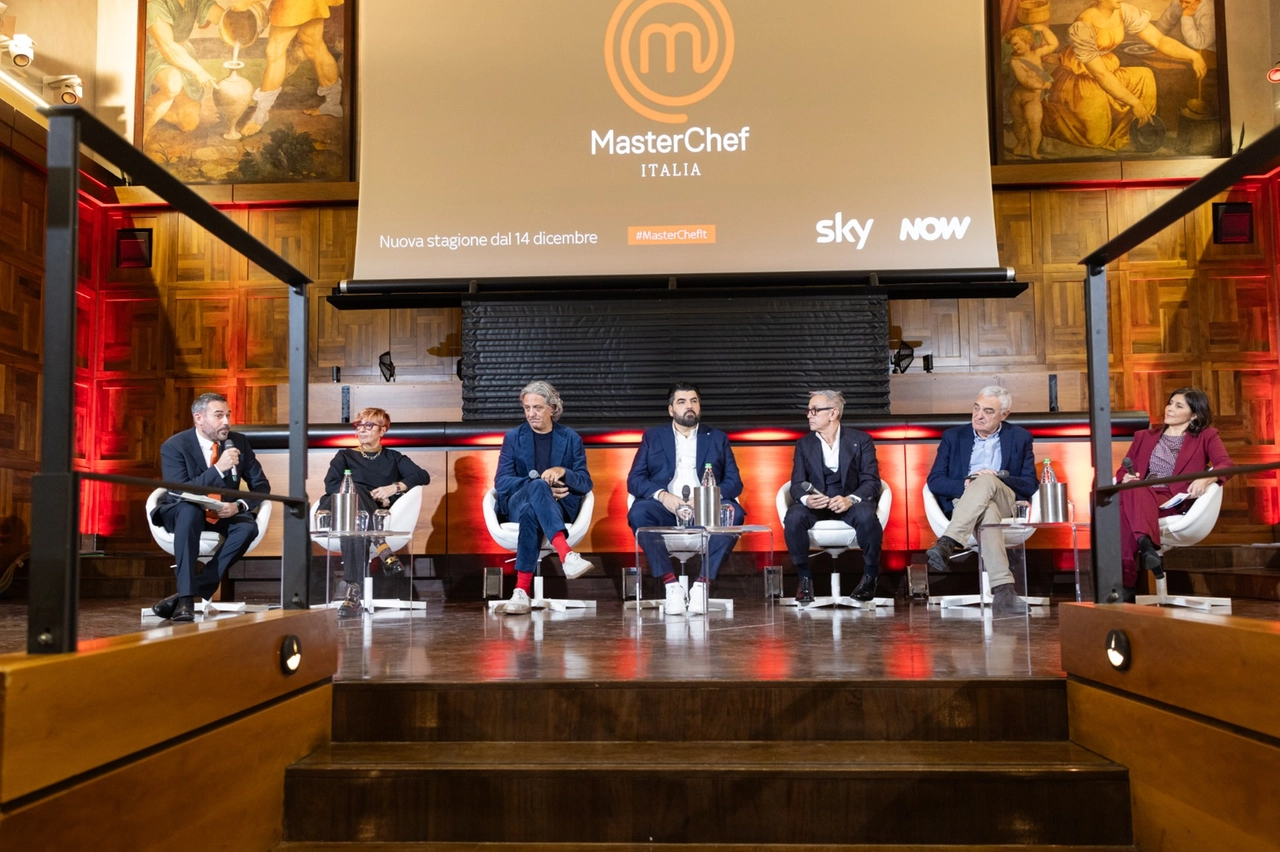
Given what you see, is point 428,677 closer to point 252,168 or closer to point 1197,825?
point 1197,825

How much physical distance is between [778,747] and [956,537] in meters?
2.72

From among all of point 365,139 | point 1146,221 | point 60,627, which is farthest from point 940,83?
point 60,627

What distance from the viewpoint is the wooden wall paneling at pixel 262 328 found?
7605 mm

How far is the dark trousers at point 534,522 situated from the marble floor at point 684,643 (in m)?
0.25

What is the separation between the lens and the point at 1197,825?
5.74 feet

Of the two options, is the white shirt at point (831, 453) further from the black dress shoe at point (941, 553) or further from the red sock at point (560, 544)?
the red sock at point (560, 544)

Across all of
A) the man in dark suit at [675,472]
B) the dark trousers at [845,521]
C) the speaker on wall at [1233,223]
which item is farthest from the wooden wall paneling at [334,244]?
the speaker on wall at [1233,223]

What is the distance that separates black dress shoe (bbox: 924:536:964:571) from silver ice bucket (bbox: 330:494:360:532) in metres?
2.56

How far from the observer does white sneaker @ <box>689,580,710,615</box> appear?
14.3ft

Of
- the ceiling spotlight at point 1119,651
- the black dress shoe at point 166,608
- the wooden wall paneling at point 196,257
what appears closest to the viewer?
the ceiling spotlight at point 1119,651

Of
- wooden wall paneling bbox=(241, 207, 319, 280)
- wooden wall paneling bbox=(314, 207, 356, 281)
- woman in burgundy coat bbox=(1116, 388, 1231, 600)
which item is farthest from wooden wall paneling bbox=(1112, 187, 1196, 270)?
wooden wall paneling bbox=(241, 207, 319, 280)

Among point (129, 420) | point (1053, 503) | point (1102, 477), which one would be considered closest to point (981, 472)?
point (1053, 503)

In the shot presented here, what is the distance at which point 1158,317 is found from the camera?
7.25 metres

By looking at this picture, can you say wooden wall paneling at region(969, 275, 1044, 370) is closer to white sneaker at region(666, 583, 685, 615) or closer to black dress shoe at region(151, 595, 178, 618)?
white sneaker at region(666, 583, 685, 615)
